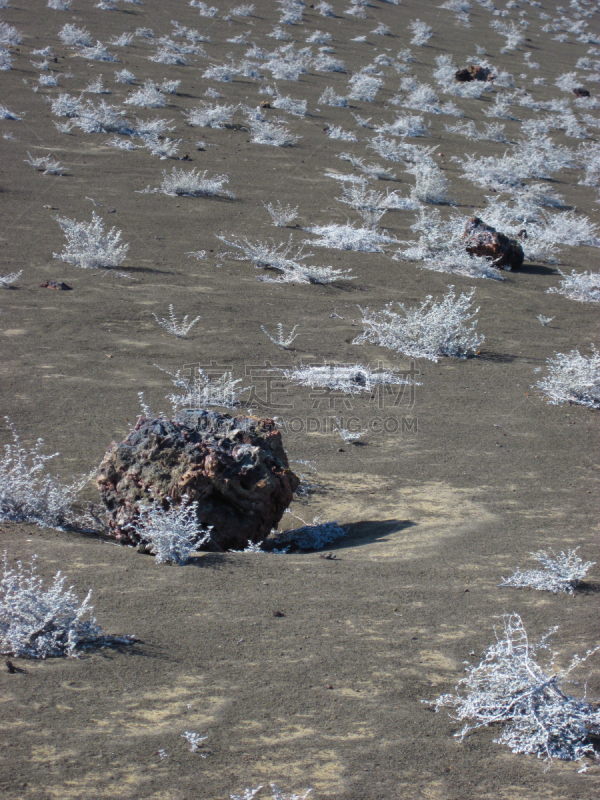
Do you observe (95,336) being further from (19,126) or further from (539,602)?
(19,126)

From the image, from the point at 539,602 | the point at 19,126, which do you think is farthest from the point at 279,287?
the point at 19,126

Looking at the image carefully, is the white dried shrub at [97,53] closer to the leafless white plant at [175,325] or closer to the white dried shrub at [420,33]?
the leafless white plant at [175,325]

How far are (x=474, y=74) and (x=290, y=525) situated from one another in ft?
84.3

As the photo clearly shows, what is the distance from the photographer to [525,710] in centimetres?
253

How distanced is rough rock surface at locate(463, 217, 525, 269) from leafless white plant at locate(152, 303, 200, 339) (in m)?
5.50

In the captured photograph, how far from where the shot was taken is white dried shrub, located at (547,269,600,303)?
10156mm

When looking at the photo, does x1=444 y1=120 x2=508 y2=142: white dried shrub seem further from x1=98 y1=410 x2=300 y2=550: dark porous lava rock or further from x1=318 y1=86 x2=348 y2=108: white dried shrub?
x1=98 y1=410 x2=300 y2=550: dark porous lava rock

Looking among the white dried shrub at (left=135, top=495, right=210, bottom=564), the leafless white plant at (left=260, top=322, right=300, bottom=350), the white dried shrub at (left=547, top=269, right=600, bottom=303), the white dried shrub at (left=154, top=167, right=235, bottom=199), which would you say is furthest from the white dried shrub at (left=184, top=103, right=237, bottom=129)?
the white dried shrub at (left=135, top=495, right=210, bottom=564)

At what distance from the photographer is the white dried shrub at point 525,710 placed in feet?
7.91

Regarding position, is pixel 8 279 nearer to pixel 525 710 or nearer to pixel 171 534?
pixel 171 534

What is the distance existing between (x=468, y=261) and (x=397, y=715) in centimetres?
896

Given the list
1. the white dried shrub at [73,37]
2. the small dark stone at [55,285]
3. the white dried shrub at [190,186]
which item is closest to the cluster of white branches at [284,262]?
the white dried shrub at [190,186]

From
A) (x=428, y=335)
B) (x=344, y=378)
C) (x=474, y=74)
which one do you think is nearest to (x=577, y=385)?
(x=428, y=335)

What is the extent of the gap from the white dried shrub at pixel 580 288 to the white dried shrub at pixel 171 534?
8.31 meters
